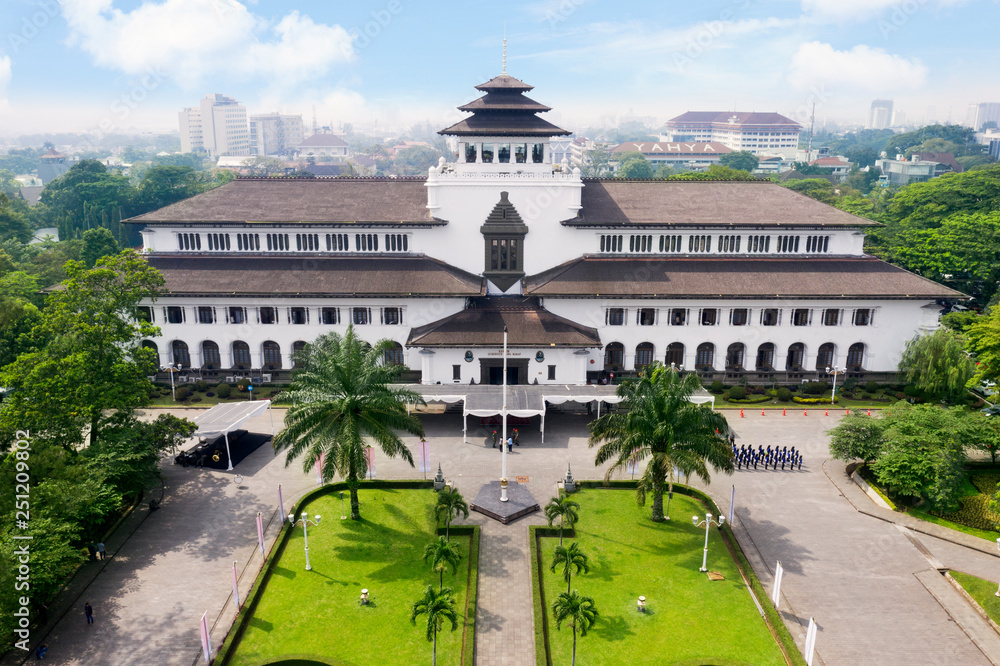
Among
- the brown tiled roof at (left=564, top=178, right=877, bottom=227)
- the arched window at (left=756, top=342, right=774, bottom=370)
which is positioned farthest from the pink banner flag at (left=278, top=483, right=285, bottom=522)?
the arched window at (left=756, top=342, right=774, bottom=370)

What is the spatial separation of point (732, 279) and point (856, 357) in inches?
553

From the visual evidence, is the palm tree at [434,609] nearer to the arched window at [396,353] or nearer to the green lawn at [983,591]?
the green lawn at [983,591]

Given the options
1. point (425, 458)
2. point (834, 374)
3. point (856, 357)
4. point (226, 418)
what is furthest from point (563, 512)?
point (856, 357)

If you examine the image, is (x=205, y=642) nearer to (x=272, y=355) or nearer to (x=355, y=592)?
(x=355, y=592)

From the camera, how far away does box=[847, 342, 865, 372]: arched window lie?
59750 millimetres

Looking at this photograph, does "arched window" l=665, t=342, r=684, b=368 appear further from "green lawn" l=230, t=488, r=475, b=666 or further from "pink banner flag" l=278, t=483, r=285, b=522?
"pink banner flag" l=278, t=483, r=285, b=522

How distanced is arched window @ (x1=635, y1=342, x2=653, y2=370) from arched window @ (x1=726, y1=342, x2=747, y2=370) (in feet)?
23.5

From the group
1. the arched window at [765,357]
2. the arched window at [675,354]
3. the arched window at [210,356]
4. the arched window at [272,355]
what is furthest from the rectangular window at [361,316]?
the arched window at [765,357]

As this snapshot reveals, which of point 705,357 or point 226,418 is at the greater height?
point 705,357

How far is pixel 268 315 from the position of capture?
5853cm

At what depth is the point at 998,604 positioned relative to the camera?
31.0 metres

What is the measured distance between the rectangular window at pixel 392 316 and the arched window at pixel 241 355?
1317 centimetres

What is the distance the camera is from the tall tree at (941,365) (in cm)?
5235

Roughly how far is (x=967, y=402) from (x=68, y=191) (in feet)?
495
